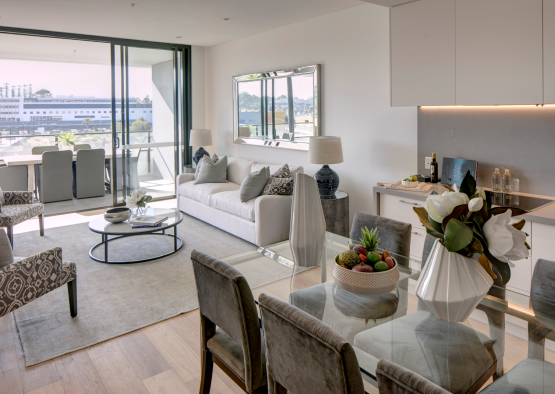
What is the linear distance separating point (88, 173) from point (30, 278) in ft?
16.8

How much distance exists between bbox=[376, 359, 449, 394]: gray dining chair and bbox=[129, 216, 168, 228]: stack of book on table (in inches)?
140

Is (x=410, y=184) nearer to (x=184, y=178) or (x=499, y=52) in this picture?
(x=499, y=52)

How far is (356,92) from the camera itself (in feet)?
15.2

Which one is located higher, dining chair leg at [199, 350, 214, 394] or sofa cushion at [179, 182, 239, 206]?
sofa cushion at [179, 182, 239, 206]

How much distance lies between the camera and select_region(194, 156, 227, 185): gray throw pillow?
602cm

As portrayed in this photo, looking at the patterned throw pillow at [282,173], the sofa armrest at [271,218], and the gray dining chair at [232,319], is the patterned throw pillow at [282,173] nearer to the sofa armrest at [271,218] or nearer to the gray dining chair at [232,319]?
the sofa armrest at [271,218]

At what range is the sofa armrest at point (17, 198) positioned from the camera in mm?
4965

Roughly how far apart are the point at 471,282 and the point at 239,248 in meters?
3.45

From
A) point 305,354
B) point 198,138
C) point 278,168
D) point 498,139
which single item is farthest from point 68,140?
point 305,354

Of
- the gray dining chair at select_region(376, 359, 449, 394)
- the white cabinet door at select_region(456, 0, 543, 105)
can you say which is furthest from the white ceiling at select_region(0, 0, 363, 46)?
the gray dining chair at select_region(376, 359, 449, 394)

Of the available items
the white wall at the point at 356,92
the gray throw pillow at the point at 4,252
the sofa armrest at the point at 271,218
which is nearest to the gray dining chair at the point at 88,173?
the white wall at the point at 356,92

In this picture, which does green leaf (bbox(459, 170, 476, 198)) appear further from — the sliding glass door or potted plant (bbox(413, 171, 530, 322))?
the sliding glass door

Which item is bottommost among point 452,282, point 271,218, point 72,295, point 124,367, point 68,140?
point 124,367

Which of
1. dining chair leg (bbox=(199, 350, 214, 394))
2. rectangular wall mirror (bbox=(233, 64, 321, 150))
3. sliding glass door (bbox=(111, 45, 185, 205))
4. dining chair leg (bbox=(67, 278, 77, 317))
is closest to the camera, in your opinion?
dining chair leg (bbox=(199, 350, 214, 394))
